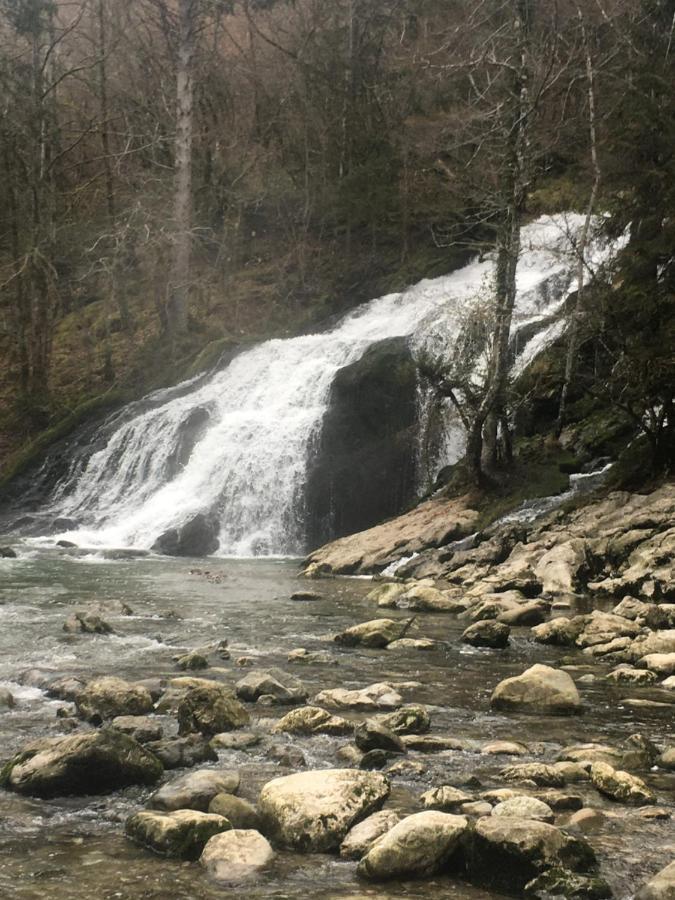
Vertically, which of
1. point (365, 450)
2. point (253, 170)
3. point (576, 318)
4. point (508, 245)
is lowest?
point (365, 450)

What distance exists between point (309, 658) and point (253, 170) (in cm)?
2576

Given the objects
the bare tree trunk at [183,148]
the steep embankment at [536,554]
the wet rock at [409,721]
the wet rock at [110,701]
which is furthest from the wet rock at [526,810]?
the bare tree trunk at [183,148]

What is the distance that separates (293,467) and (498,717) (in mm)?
13983

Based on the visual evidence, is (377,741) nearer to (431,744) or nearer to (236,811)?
(431,744)

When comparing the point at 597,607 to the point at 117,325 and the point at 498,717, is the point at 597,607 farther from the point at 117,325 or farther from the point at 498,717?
the point at 117,325

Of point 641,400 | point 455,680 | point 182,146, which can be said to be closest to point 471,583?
point 641,400

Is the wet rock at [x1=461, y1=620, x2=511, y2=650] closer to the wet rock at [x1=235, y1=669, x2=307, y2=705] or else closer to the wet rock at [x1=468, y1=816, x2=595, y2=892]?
the wet rock at [x1=235, y1=669, x2=307, y2=705]

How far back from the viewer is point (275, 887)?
3420 millimetres

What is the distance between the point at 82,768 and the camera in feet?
14.3

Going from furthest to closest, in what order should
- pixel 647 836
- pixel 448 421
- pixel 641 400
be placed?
1. pixel 448 421
2. pixel 641 400
3. pixel 647 836

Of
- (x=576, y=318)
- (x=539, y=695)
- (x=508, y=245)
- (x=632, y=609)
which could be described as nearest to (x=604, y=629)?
(x=632, y=609)

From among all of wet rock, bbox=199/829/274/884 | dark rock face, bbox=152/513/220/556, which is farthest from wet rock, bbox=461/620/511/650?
dark rock face, bbox=152/513/220/556

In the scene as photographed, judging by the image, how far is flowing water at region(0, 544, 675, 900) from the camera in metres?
3.45

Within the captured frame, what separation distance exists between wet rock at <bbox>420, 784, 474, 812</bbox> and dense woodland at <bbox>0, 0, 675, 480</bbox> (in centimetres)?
1272
